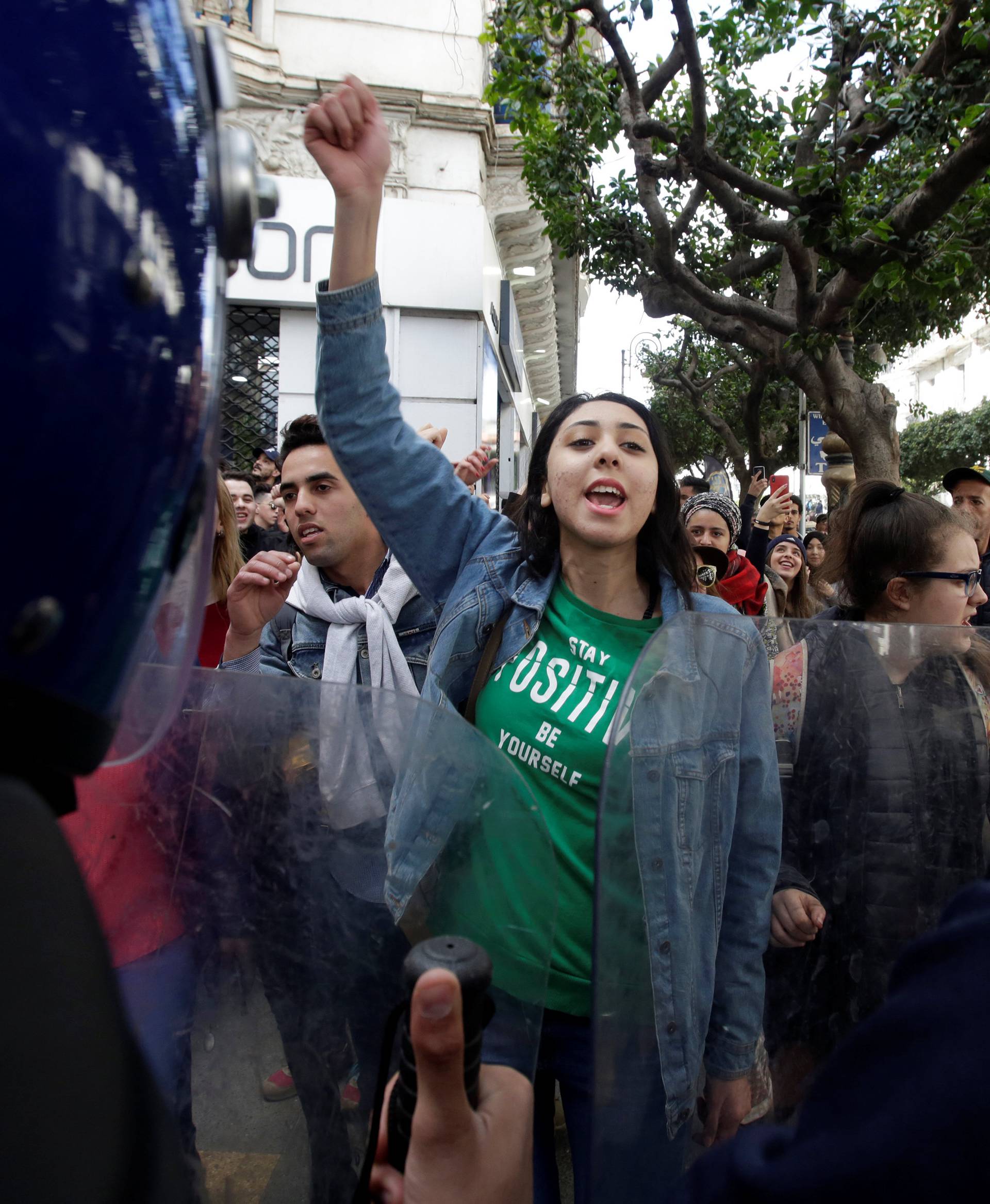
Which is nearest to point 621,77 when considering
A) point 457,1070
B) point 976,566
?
point 976,566

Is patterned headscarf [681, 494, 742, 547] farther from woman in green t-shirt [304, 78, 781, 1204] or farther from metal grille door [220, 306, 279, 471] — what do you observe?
metal grille door [220, 306, 279, 471]

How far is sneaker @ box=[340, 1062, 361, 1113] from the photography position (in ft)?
3.33

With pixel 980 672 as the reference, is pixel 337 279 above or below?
above

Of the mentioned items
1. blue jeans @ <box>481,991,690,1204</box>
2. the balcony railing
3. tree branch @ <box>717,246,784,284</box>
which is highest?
the balcony railing

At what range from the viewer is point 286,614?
244cm

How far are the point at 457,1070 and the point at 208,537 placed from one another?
0.46 m

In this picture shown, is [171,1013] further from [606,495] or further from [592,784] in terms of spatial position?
[606,495]

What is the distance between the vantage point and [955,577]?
2164 mm

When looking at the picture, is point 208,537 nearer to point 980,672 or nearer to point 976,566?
point 980,672

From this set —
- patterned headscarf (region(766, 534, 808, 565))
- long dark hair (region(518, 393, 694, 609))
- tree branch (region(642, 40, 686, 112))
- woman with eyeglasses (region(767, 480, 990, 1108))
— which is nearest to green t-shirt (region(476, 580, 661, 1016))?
long dark hair (region(518, 393, 694, 609))

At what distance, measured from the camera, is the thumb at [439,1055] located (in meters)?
0.66

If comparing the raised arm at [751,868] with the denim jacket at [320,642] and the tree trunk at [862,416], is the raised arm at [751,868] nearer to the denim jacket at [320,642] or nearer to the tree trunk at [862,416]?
the denim jacket at [320,642]

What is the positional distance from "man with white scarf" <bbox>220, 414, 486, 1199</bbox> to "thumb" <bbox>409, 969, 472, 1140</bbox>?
366 millimetres

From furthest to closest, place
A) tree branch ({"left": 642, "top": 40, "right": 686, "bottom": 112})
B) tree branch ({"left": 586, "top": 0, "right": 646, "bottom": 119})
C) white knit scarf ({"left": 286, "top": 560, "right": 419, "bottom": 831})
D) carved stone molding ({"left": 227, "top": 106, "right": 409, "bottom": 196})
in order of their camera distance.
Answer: carved stone molding ({"left": 227, "top": 106, "right": 409, "bottom": 196})
tree branch ({"left": 642, "top": 40, "right": 686, "bottom": 112})
tree branch ({"left": 586, "top": 0, "right": 646, "bottom": 119})
white knit scarf ({"left": 286, "top": 560, "right": 419, "bottom": 831})
